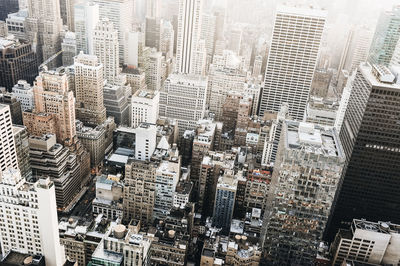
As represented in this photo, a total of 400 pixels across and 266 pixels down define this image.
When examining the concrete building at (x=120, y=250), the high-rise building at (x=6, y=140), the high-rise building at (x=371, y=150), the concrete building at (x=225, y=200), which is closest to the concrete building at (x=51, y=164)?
the high-rise building at (x=6, y=140)

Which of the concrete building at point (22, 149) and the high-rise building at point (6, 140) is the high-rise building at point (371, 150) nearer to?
the high-rise building at point (6, 140)

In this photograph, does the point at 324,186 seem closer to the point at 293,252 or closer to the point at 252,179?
the point at 293,252

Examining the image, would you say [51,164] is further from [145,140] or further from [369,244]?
[369,244]

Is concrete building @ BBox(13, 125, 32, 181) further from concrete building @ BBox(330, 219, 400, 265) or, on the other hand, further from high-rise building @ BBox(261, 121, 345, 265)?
concrete building @ BBox(330, 219, 400, 265)

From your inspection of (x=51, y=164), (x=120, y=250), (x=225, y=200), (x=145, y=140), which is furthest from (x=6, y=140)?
(x=225, y=200)

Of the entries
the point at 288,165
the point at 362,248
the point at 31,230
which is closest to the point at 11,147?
the point at 31,230

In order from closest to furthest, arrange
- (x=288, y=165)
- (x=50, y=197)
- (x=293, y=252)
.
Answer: (x=50, y=197), (x=288, y=165), (x=293, y=252)
